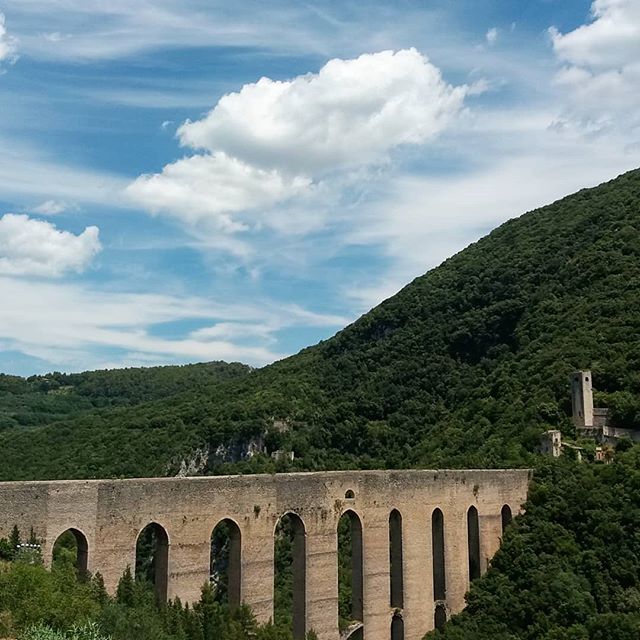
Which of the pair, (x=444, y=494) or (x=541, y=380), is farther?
(x=541, y=380)

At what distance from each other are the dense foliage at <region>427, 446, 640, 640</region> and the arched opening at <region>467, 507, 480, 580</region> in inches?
24.8

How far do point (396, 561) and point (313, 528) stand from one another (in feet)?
17.8

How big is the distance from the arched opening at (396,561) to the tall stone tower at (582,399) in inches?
664

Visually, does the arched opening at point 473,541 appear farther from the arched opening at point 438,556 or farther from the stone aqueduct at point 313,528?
the arched opening at point 438,556

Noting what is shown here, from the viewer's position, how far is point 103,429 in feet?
241

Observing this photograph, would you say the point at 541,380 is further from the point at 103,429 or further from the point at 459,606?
the point at 103,429

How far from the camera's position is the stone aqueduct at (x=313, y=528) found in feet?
66.7

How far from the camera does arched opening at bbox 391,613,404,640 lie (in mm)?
29516

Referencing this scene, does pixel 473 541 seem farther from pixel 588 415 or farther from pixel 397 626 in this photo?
pixel 588 415

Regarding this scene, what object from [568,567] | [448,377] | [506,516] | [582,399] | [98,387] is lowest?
[568,567]

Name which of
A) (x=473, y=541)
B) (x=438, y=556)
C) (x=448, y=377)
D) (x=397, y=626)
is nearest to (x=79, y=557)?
(x=397, y=626)

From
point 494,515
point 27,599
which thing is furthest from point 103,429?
Answer: point 27,599

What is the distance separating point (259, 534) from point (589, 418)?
2475 cm

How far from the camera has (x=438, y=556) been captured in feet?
107
